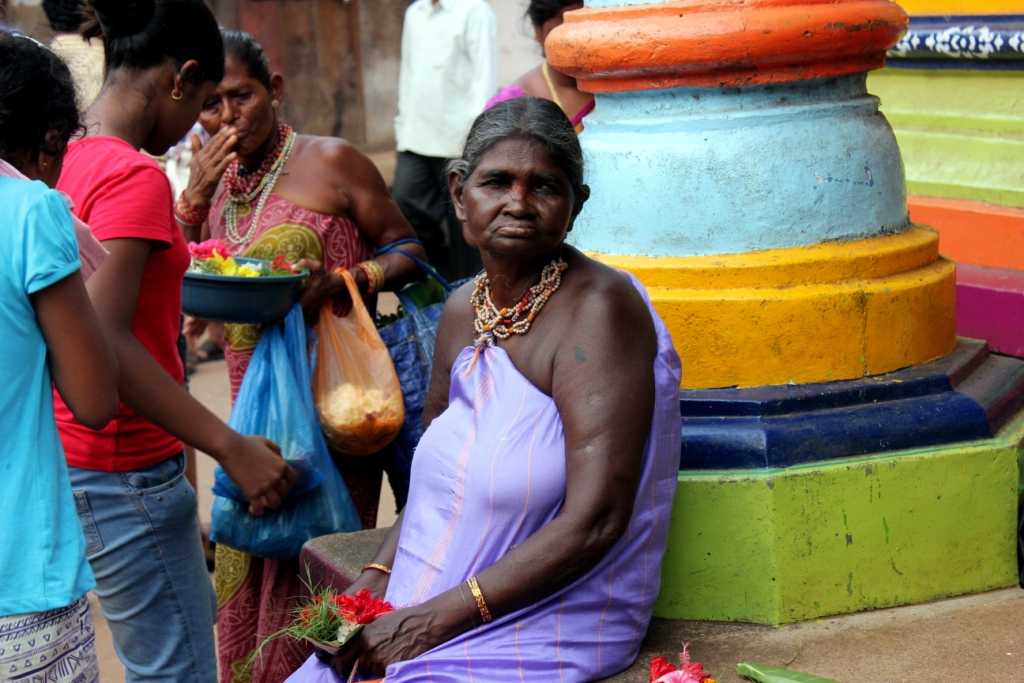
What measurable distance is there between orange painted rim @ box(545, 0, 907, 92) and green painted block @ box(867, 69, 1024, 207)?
3.35 ft

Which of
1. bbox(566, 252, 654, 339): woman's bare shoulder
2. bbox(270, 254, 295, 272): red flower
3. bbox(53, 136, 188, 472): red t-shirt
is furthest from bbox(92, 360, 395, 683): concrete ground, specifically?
bbox(566, 252, 654, 339): woman's bare shoulder

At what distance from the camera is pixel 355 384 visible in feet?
13.0

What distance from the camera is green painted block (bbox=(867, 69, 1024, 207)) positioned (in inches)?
169

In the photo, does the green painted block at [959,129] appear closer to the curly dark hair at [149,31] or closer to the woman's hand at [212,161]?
the woman's hand at [212,161]

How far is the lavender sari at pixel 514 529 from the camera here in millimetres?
2631

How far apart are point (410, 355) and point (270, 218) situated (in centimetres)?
55

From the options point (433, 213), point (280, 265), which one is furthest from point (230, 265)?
point (433, 213)

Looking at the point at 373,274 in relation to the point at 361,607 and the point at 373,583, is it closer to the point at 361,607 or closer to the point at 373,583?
the point at 373,583

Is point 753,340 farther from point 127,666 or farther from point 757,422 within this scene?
point 127,666

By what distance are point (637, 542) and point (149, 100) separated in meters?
1.47

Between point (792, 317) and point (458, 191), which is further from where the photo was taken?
point (792, 317)

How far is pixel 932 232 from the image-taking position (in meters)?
3.56

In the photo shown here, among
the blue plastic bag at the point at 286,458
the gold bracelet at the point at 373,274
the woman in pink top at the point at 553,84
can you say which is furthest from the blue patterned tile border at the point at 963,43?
the blue plastic bag at the point at 286,458

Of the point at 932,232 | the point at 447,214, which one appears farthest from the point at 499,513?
the point at 447,214
